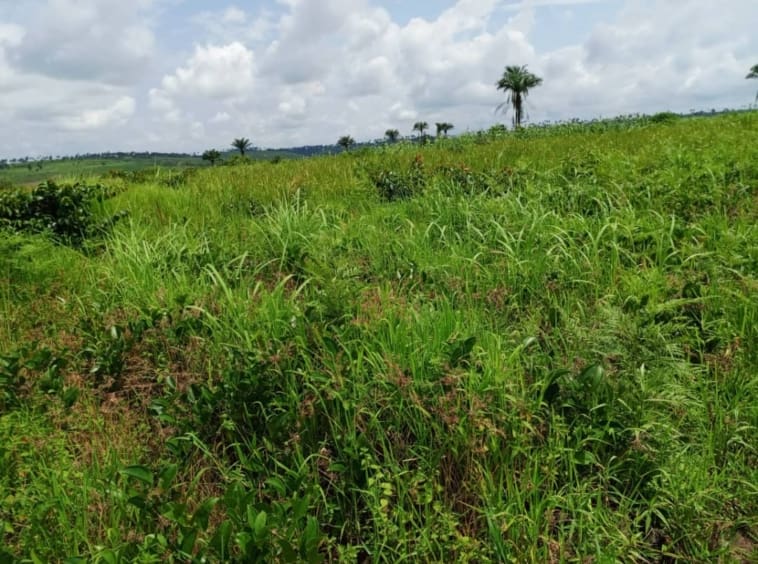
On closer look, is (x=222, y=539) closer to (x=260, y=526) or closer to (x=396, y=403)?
(x=260, y=526)

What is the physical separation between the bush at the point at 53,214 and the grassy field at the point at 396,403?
4.44 ft

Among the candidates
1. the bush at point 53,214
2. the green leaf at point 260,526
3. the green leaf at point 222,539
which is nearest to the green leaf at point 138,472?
the green leaf at point 222,539

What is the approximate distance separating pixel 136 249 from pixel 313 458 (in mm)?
2923

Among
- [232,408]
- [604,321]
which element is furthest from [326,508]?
[604,321]

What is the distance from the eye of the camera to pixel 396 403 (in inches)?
90.0

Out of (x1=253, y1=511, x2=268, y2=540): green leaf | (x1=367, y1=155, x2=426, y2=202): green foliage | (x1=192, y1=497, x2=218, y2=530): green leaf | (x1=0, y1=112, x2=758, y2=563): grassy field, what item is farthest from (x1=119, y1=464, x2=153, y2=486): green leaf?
(x1=367, y1=155, x2=426, y2=202): green foliage

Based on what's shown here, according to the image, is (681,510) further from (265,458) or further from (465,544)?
(265,458)

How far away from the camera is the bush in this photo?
5.48m

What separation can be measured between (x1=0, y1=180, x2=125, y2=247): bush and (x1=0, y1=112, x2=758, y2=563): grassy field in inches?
53.2

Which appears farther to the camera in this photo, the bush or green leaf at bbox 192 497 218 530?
the bush

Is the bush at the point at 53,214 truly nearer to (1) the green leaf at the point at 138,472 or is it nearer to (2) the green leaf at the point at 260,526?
(1) the green leaf at the point at 138,472

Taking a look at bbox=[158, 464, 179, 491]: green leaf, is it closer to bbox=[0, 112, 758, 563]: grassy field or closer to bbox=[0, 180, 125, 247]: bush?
bbox=[0, 112, 758, 563]: grassy field

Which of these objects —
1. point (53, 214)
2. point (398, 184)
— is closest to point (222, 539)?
point (53, 214)

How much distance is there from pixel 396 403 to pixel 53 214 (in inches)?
201
